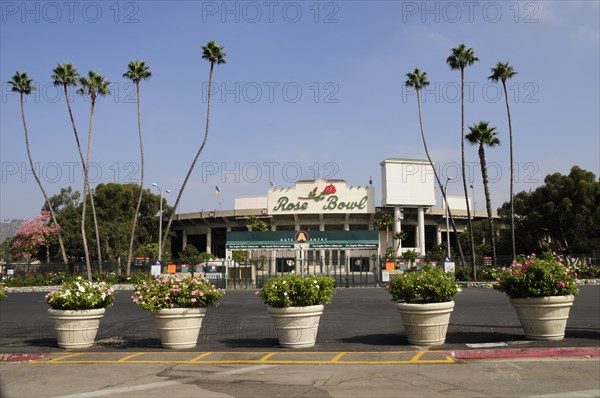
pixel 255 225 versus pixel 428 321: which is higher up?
pixel 255 225

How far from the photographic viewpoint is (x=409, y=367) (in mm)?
9297

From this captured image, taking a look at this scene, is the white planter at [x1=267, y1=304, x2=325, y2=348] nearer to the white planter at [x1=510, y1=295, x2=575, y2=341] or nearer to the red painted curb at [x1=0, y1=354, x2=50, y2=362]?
the white planter at [x1=510, y1=295, x2=575, y2=341]

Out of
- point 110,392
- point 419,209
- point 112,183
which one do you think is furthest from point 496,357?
point 112,183

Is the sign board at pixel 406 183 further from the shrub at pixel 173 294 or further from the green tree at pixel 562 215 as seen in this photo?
the shrub at pixel 173 294

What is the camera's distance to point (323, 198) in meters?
78.8

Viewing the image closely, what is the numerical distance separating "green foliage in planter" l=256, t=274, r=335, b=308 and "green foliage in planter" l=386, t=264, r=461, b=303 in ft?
5.05

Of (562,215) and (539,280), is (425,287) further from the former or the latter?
(562,215)

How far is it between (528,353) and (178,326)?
6.71 meters

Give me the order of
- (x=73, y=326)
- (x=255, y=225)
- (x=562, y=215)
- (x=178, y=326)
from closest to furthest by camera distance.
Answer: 1. (x=178, y=326)
2. (x=73, y=326)
3. (x=562, y=215)
4. (x=255, y=225)

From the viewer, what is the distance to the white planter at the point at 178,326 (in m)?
11.8

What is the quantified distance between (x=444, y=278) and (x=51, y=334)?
10239 millimetres

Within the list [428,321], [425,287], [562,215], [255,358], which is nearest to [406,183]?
[562,215]

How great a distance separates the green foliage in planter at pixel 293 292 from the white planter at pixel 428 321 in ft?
5.60

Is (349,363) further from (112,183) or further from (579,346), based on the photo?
(112,183)
